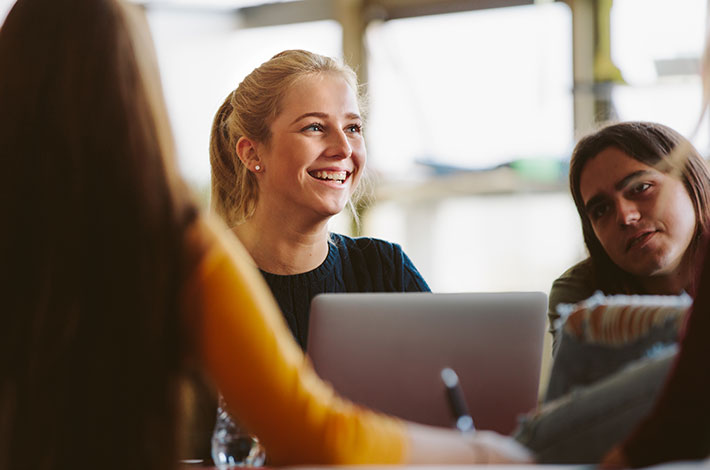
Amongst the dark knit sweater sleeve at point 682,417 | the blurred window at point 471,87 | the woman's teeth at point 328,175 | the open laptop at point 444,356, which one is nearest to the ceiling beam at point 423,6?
the blurred window at point 471,87

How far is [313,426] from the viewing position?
0.93 meters

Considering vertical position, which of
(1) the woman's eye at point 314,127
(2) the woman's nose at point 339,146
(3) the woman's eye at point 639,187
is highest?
(1) the woman's eye at point 314,127

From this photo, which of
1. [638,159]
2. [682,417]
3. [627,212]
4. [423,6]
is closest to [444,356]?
[682,417]

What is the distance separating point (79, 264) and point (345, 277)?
134 cm

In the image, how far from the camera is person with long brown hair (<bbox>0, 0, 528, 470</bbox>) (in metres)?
0.91

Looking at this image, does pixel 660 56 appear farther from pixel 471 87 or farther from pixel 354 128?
pixel 354 128

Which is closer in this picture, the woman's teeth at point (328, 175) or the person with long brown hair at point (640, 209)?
the person with long brown hair at point (640, 209)

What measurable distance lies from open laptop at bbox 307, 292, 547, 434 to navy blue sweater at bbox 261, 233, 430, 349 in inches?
26.1

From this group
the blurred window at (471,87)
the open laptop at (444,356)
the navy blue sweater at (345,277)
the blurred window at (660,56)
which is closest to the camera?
the open laptop at (444,356)

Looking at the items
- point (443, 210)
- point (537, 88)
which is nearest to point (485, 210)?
point (443, 210)

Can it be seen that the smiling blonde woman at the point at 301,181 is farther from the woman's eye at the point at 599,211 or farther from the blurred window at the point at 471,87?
the blurred window at the point at 471,87

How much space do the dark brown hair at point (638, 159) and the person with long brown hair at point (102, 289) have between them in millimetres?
1317

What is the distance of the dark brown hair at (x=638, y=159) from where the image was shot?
199cm

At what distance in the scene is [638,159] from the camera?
1.98 metres
